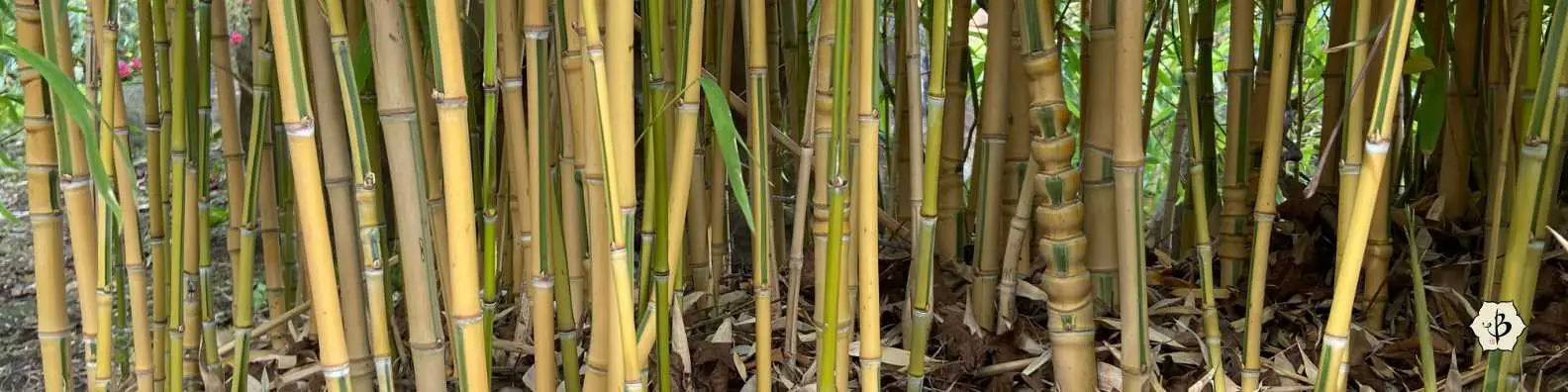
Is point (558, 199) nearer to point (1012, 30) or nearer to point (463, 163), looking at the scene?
point (463, 163)

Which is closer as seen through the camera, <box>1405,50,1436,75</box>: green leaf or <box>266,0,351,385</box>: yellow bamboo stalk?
<box>266,0,351,385</box>: yellow bamboo stalk

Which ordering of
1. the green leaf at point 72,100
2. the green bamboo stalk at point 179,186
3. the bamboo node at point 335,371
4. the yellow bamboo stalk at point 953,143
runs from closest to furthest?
the green leaf at point 72,100
the bamboo node at point 335,371
the green bamboo stalk at point 179,186
the yellow bamboo stalk at point 953,143

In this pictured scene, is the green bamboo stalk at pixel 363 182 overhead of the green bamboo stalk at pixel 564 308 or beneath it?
overhead

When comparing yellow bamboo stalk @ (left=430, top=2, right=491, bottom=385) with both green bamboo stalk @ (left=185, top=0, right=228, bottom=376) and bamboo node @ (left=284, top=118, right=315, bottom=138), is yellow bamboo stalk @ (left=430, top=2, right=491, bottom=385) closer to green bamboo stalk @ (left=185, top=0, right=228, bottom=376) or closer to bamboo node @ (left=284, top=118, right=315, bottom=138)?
bamboo node @ (left=284, top=118, right=315, bottom=138)

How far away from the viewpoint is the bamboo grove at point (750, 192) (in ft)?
1.97

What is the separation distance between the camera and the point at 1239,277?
3.34ft

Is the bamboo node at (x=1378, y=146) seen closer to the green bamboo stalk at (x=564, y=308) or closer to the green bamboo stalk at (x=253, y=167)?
the green bamboo stalk at (x=564, y=308)

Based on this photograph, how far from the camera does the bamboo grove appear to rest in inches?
23.7

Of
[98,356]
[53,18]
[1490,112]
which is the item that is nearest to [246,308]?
[98,356]

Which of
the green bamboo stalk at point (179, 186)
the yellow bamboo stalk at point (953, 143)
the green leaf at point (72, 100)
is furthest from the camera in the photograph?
the yellow bamboo stalk at point (953, 143)

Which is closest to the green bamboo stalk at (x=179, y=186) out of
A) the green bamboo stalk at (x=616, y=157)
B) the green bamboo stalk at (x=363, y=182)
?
the green bamboo stalk at (x=363, y=182)

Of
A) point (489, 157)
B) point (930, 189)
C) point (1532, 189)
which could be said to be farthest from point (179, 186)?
point (1532, 189)

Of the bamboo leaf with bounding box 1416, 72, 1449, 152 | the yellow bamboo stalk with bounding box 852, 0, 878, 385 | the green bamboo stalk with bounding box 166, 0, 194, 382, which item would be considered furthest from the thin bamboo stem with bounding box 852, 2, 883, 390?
the bamboo leaf with bounding box 1416, 72, 1449, 152

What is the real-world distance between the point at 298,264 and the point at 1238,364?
86 centimetres
